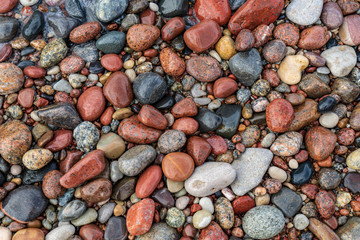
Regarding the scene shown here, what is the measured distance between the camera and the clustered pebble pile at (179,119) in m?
2.84

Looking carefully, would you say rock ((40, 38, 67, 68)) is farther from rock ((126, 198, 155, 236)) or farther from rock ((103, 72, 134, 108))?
rock ((126, 198, 155, 236))

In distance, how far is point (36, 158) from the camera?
111 inches

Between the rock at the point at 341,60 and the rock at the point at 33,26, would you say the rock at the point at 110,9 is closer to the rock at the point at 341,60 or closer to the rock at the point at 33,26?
the rock at the point at 33,26

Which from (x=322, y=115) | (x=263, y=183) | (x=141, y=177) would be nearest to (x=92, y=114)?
(x=141, y=177)

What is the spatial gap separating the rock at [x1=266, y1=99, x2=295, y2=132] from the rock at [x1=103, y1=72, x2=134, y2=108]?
151cm

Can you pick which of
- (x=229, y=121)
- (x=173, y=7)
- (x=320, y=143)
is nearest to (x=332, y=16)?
(x=320, y=143)

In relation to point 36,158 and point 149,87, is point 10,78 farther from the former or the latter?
point 149,87

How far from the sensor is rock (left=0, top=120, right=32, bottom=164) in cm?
287

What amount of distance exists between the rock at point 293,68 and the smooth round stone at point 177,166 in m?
1.42

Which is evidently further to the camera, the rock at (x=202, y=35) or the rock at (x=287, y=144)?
the rock at (x=202, y=35)

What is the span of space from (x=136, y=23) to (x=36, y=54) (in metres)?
1.19

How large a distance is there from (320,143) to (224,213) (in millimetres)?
1238

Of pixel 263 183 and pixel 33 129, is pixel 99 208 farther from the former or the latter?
pixel 263 183

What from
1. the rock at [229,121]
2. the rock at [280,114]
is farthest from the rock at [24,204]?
the rock at [280,114]
